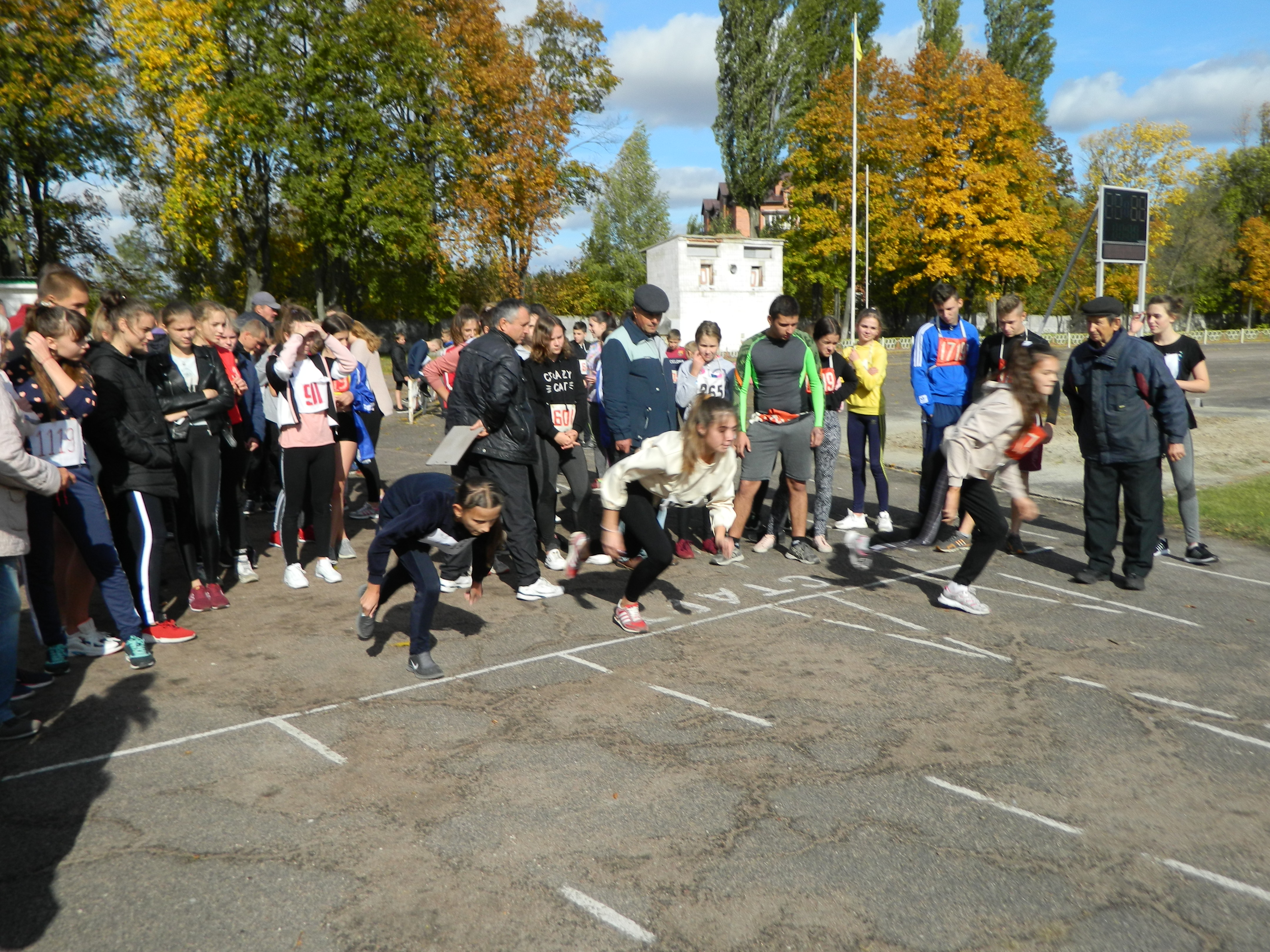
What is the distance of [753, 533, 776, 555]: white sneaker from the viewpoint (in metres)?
8.25

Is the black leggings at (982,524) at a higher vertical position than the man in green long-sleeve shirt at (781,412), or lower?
lower

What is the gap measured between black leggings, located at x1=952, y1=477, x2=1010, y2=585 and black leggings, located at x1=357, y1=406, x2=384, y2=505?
16.8ft

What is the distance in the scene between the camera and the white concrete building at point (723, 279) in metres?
49.9

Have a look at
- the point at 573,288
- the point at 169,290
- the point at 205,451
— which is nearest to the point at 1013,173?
the point at 573,288

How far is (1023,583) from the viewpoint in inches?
285

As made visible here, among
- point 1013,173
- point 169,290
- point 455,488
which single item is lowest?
point 455,488

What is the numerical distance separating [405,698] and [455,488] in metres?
1.14

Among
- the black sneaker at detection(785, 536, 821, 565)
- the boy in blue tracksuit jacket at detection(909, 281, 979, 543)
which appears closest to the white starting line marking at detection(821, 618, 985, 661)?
the black sneaker at detection(785, 536, 821, 565)

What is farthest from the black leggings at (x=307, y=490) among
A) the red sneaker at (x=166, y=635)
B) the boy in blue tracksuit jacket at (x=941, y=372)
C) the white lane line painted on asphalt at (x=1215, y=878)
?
the white lane line painted on asphalt at (x=1215, y=878)

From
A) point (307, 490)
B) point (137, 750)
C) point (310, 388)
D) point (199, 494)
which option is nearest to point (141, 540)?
point (199, 494)

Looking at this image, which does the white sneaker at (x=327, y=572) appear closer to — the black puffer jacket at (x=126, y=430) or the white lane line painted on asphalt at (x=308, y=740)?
the black puffer jacket at (x=126, y=430)

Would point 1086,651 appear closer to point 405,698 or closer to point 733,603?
point 733,603

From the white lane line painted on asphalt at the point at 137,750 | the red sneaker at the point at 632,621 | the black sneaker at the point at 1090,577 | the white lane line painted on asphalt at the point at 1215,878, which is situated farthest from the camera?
the black sneaker at the point at 1090,577

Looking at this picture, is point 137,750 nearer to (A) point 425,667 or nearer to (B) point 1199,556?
(A) point 425,667
